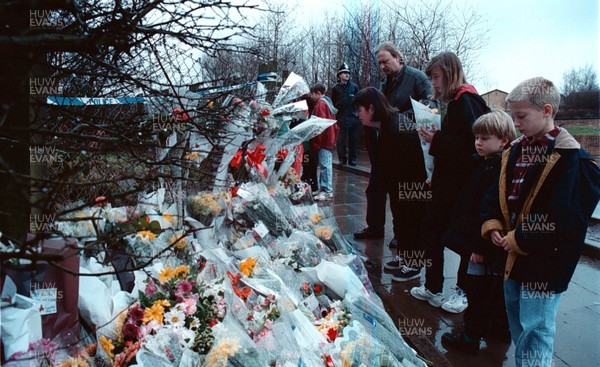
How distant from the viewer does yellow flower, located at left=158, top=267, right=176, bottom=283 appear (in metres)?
2.48

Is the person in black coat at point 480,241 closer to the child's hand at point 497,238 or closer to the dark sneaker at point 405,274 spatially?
the child's hand at point 497,238

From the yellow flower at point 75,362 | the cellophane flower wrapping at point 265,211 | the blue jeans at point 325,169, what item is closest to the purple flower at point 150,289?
the yellow flower at point 75,362

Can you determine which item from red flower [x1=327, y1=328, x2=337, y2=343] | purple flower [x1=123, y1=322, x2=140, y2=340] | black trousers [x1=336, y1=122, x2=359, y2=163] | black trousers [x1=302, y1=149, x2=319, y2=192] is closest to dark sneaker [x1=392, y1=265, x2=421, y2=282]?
red flower [x1=327, y1=328, x2=337, y2=343]

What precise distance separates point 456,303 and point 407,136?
1.51 metres

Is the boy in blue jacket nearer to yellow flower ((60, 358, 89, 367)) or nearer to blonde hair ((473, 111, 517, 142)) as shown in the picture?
blonde hair ((473, 111, 517, 142))

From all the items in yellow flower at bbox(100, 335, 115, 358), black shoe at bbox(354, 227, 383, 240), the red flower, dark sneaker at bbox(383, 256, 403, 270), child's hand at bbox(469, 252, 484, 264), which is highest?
child's hand at bbox(469, 252, 484, 264)

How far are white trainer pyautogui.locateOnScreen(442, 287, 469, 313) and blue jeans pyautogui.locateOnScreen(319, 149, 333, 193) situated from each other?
14.8 feet

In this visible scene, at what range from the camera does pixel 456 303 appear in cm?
370

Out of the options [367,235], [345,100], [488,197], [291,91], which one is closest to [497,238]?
[488,197]

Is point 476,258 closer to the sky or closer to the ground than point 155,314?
closer to the sky

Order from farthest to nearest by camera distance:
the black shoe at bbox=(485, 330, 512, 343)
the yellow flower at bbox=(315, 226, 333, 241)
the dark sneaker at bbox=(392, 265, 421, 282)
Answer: the dark sneaker at bbox=(392, 265, 421, 282) < the yellow flower at bbox=(315, 226, 333, 241) < the black shoe at bbox=(485, 330, 512, 343)

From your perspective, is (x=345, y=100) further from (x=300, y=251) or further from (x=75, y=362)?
(x=75, y=362)

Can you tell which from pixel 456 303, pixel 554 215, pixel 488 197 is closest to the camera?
pixel 554 215

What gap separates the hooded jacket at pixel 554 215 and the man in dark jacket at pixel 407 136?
179 centimetres
